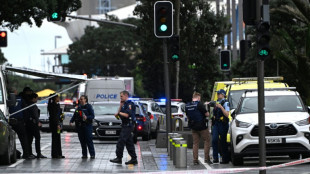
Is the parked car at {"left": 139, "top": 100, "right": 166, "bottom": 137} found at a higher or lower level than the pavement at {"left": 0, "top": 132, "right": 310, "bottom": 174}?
higher

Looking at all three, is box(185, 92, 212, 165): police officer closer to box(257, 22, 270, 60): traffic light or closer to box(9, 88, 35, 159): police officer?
box(257, 22, 270, 60): traffic light

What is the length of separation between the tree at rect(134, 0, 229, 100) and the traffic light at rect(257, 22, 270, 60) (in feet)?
115

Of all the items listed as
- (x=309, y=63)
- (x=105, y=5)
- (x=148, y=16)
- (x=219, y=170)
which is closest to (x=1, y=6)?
(x=309, y=63)

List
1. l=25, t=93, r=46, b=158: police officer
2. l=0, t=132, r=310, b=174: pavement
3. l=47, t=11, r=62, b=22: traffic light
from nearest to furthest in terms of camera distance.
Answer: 1. l=0, t=132, r=310, b=174: pavement
2. l=25, t=93, r=46, b=158: police officer
3. l=47, t=11, r=62, b=22: traffic light

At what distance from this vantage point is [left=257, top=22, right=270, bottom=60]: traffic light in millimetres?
15523

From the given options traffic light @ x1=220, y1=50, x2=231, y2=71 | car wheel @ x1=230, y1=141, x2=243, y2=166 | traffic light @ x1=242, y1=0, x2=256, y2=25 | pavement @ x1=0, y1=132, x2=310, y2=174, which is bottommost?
pavement @ x1=0, y1=132, x2=310, y2=174

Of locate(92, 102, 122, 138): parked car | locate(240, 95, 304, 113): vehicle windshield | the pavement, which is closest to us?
the pavement

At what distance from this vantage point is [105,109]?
33.5 m

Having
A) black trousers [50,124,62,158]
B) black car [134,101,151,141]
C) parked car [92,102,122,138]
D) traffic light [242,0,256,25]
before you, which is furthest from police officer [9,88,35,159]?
black car [134,101,151,141]

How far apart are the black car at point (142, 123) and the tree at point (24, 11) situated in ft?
16.2

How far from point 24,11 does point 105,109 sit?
15.7ft

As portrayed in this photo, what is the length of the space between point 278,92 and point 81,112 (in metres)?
5.13

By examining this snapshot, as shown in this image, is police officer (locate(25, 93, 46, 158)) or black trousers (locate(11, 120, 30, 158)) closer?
black trousers (locate(11, 120, 30, 158))

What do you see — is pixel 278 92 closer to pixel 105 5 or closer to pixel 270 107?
pixel 270 107
